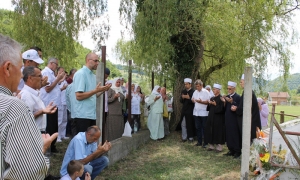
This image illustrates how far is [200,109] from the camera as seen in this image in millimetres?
9164

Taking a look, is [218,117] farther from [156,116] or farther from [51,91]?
[51,91]

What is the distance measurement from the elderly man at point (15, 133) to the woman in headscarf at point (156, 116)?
8.42m

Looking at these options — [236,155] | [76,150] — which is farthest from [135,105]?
[76,150]

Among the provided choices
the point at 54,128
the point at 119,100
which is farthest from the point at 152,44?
the point at 54,128

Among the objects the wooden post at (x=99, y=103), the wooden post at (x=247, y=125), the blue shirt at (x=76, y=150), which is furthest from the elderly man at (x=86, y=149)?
the wooden post at (x=247, y=125)

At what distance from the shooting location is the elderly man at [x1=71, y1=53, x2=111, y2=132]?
493 cm

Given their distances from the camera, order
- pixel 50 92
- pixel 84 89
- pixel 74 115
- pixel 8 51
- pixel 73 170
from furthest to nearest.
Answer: pixel 50 92 → pixel 74 115 → pixel 84 89 → pixel 73 170 → pixel 8 51

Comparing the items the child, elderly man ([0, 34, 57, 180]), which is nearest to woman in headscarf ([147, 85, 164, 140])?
the child

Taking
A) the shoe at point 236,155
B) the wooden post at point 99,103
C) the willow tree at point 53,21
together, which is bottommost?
the shoe at point 236,155

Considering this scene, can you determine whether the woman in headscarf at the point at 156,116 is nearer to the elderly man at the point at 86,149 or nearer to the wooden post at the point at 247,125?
the wooden post at the point at 247,125

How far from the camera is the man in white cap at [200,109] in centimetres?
913

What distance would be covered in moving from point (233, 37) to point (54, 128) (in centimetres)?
633

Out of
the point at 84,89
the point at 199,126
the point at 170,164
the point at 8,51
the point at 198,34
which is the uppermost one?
the point at 198,34

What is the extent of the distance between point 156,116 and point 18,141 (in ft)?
28.5
